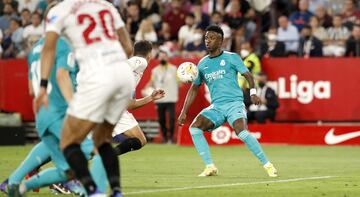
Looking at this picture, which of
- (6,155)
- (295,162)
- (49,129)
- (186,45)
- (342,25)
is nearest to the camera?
(49,129)

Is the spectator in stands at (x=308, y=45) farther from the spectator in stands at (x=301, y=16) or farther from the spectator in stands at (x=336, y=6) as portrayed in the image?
the spectator in stands at (x=336, y=6)

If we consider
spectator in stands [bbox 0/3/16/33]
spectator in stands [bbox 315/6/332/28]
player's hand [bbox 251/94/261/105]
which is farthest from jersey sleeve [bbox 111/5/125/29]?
spectator in stands [bbox 0/3/16/33]

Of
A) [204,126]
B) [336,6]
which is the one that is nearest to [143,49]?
[204,126]

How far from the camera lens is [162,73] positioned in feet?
90.7

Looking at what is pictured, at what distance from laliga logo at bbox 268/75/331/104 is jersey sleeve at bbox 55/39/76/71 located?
16.8 meters

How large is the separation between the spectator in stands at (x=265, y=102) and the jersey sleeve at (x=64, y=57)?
16.2m

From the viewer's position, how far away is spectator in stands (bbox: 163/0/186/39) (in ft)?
93.3

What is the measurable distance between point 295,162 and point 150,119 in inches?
399

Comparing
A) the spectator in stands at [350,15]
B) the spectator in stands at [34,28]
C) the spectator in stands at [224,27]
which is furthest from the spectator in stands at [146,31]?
the spectator in stands at [350,15]

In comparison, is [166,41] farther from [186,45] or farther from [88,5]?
[88,5]

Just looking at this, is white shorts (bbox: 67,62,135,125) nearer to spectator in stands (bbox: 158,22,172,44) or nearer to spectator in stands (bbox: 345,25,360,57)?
spectator in stands (bbox: 345,25,360,57)

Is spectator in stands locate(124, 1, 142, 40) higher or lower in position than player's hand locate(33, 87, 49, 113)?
lower

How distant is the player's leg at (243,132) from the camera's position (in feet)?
51.5

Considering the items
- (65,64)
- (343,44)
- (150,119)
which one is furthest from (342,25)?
(65,64)
